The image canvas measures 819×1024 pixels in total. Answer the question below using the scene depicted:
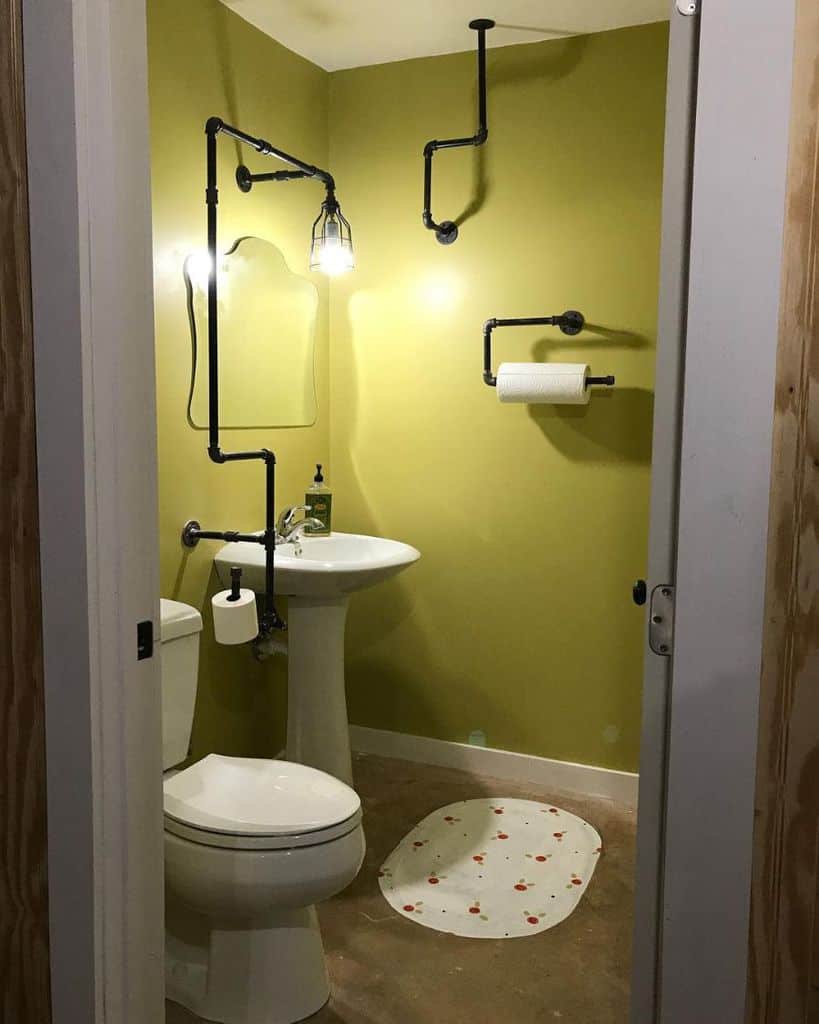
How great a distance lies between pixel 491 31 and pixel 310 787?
7.20 feet

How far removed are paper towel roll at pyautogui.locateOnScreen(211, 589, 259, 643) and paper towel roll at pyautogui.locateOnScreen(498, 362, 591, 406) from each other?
104cm

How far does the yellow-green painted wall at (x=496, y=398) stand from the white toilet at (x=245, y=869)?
1.16 meters

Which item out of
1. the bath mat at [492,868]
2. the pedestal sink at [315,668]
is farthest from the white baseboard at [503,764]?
the pedestal sink at [315,668]

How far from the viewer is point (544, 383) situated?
9.34 feet

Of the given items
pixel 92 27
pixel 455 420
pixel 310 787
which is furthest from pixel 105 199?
pixel 455 420

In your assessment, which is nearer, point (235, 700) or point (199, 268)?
point (199, 268)

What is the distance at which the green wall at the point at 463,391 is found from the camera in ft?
9.29

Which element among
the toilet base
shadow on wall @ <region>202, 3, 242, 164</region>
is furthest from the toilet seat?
shadow on wall @ <region>202, 3, 242, 164</region>

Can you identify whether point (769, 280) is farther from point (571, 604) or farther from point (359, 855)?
point (571, 604)

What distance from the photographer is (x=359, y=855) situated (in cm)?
203

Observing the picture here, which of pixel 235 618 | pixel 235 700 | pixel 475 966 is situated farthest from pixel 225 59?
pixel 475 966

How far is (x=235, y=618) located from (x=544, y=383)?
1146 mm

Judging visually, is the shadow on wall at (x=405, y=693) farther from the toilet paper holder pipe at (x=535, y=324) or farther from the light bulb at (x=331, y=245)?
the light bulb at (x=331, y=245)

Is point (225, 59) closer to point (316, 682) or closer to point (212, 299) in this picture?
point (212, 299)
